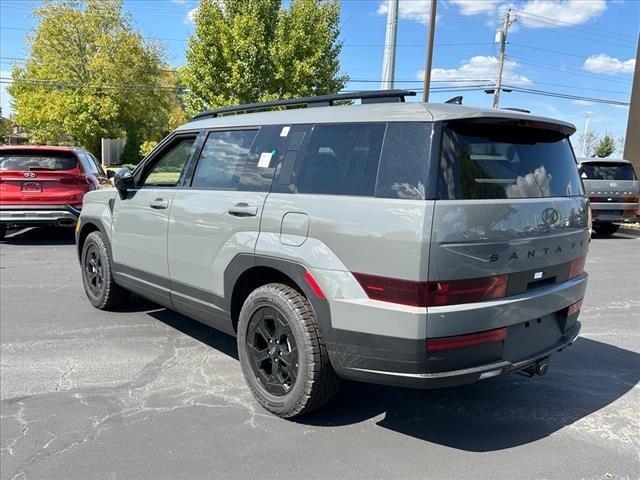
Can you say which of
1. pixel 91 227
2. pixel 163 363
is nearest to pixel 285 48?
pixel 91 227

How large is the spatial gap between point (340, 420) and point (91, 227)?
366cm

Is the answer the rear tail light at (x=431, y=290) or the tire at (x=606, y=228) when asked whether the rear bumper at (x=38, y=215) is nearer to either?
the rear tail light at (x=431, y=290)

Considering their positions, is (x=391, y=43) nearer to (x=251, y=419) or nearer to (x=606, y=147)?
(x=251, y=419)

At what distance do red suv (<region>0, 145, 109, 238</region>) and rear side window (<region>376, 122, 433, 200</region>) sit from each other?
25.2 feet

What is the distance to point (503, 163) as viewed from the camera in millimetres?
3029

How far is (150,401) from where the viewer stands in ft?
11.9

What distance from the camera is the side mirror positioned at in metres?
4.72

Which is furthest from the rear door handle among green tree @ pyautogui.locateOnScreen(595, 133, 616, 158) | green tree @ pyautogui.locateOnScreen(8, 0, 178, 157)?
green tree @ pyautogui.locateOnScreen(595, 133, 616, 158)

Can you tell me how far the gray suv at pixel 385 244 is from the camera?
2.71 metres

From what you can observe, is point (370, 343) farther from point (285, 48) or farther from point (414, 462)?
point (285, 48)

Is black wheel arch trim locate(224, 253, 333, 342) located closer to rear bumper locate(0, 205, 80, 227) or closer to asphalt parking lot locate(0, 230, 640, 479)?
asphalt parking lot locate(0, 230, 640, 479)

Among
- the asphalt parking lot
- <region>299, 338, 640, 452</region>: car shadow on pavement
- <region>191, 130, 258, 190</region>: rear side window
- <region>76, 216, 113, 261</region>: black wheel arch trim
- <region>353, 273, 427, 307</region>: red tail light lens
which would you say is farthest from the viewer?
<region>76, 216, 113, 261</region>: black wheel arch trim

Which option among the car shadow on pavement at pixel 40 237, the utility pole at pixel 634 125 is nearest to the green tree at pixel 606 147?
the utility pole at pixel 634 125

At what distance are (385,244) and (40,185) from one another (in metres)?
8.21
